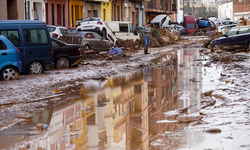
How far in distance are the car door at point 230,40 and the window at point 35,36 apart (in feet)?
41.8

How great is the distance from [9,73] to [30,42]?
201cm

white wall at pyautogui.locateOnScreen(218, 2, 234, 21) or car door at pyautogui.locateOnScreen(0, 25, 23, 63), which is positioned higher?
white wall at pyautogui.locateOnScreen(218, 2, 234, 21)

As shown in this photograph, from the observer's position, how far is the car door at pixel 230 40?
25.4m

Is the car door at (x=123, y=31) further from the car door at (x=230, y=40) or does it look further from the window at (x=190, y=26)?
the window at (x=190, y=26)

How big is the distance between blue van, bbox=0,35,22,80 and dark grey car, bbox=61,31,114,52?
8.78 m

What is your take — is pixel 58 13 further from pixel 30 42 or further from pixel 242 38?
pixel 30 42

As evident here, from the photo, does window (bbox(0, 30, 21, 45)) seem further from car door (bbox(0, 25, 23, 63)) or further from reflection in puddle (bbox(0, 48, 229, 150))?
reflection in puddle (bbox(0, 48, 229, 150))

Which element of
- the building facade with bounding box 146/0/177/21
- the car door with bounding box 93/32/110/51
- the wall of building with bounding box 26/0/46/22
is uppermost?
the building facade with bounding box 146/0/177/21

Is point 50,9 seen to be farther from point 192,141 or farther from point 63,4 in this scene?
point 192,141

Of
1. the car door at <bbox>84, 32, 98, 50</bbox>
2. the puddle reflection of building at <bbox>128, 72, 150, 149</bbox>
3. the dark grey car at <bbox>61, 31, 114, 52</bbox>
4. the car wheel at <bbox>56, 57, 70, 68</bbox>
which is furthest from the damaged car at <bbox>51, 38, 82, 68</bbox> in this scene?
the puddle reflection of building at <bbox>128, 72, 150, 149</bbox>

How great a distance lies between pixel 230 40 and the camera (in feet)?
83.8

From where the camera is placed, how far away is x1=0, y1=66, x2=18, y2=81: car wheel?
14.0 m

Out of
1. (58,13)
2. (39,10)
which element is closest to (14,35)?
(39,10)

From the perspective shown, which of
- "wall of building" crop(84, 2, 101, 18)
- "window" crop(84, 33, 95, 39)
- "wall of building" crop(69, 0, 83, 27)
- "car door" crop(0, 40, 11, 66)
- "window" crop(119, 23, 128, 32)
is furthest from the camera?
"wall of building" crop(84, 2, 101, 18)
